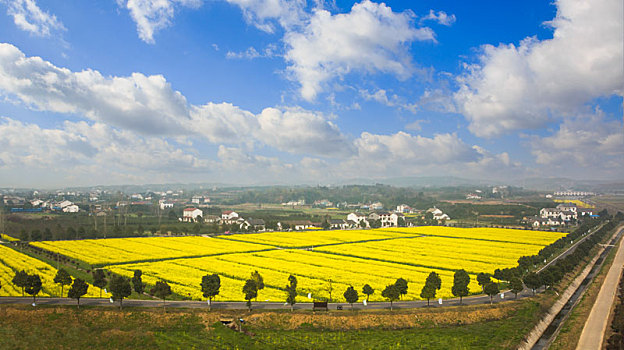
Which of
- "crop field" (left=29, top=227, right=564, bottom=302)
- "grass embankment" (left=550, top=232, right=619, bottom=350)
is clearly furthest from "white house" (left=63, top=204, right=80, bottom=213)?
"grass embankment" (left=550, top=232, right=619, bottom=350)

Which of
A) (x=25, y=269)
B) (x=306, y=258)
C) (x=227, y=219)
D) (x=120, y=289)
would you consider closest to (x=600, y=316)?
(x=306, y=258)

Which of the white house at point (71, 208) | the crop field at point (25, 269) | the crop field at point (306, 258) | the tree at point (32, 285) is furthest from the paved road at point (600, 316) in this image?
the white house at point (71, 208)

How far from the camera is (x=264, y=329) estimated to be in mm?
31906

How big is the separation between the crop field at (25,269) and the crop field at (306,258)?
18.3ft

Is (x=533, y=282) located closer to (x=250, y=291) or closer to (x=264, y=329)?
(x=264, y=329)

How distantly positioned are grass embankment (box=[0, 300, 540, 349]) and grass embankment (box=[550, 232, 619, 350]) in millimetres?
2420

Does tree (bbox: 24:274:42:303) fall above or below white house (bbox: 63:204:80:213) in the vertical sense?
below

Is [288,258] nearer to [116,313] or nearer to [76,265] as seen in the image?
[76,265]

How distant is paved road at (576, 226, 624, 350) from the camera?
104 feet

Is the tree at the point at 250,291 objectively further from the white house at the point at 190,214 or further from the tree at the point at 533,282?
the white house at the point at 190,214

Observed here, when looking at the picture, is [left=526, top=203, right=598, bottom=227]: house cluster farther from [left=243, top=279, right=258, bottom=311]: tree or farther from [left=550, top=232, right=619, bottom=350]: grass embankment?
[left=243, top=279, right=258, bottom=311]: tree

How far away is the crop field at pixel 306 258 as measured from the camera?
4478cm

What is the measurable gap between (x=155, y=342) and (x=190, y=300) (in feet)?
28.4

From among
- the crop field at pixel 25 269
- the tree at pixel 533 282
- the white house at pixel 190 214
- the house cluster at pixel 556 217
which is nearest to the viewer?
the crop field at pixel 25 269
